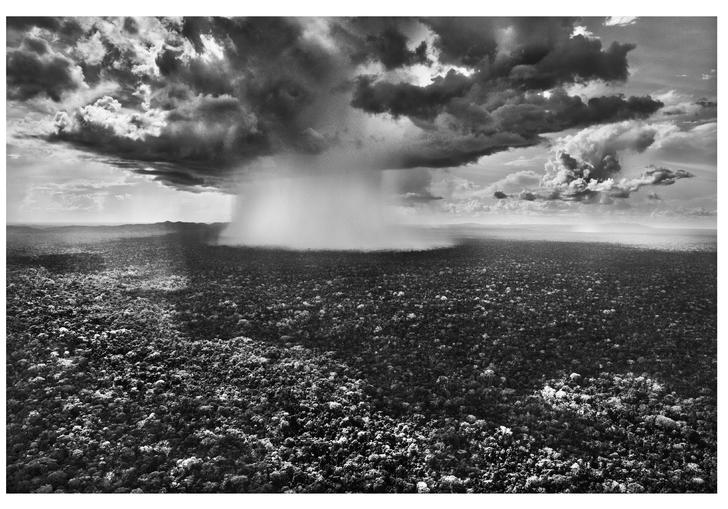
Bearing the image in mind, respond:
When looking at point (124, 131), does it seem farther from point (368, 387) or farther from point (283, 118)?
point (368, 387)

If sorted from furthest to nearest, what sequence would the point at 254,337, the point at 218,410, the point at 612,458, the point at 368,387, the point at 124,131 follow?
the point at 124,131, the point at 254,337, the point at 368,387, the point at 218,410, the point at 612,458

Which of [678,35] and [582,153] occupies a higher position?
[678,35]

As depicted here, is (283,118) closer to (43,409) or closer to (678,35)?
(43,409)

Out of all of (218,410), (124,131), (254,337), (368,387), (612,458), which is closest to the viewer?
(612,458)
